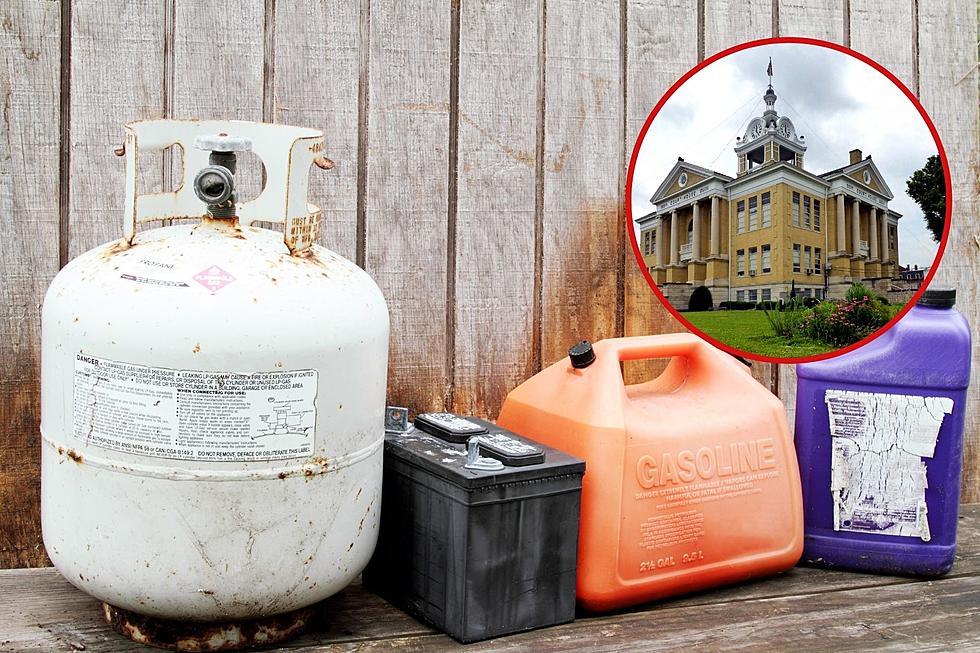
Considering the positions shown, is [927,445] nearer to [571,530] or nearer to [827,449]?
[827,449]

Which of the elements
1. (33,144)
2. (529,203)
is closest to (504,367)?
(529,203)

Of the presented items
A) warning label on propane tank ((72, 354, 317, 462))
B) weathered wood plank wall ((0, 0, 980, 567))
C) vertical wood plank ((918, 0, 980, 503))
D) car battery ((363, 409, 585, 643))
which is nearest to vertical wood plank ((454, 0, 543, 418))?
weathered wood plank wall ((0, 0, 980, 567))

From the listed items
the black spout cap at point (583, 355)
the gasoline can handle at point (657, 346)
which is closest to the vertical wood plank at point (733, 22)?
the gasoline can handle at point (657, 346)

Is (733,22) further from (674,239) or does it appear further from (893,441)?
(893,441)

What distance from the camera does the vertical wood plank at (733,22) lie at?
6.89ft

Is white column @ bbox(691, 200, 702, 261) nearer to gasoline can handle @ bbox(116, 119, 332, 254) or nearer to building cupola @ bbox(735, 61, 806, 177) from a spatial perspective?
building cupola @ bbox(735, 61, 806, 177)

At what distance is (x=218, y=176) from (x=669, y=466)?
0.81m

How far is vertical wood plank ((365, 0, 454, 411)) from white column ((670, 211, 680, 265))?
39cm

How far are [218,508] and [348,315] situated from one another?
0.98ft

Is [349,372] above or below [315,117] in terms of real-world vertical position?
below

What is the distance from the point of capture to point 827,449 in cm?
186

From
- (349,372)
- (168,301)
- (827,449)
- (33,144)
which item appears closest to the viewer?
(168,301)

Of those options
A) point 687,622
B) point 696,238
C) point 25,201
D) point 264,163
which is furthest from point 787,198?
point 25,201

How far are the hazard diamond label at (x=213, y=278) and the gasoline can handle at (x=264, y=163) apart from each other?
13 centimetres
